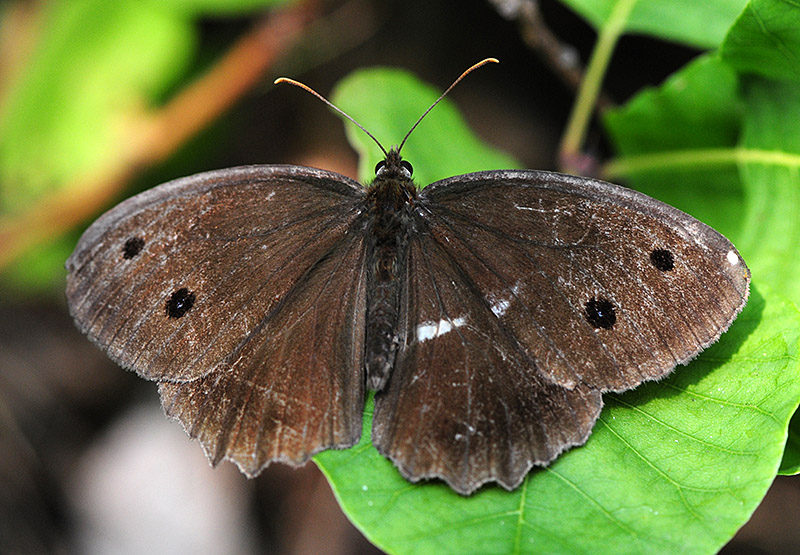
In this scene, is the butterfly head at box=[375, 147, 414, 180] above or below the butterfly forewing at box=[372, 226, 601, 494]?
above

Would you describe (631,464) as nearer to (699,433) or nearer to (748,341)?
(699,433)

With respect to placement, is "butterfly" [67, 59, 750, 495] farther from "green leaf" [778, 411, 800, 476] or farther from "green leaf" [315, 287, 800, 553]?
"green leaf" [778, 411, 800, 476]

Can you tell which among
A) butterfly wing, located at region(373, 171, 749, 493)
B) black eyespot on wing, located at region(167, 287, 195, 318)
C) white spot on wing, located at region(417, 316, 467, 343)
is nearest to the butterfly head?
butterfly wing, located at region(373, 171, 749, 493)

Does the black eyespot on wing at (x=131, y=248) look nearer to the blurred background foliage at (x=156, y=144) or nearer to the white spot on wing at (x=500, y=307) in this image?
the white spot on wing at (x=500, y=307)

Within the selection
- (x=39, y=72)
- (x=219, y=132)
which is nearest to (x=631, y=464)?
(x=219, y=132)

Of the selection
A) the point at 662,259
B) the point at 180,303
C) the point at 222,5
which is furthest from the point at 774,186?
the point at 222,5

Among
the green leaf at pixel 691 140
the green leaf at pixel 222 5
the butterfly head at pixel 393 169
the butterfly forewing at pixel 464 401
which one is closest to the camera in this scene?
the butterfly forewing at pixel 464 401

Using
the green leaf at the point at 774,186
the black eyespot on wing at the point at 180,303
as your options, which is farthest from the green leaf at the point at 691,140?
the black eyespot on wing at the point at 180,303
